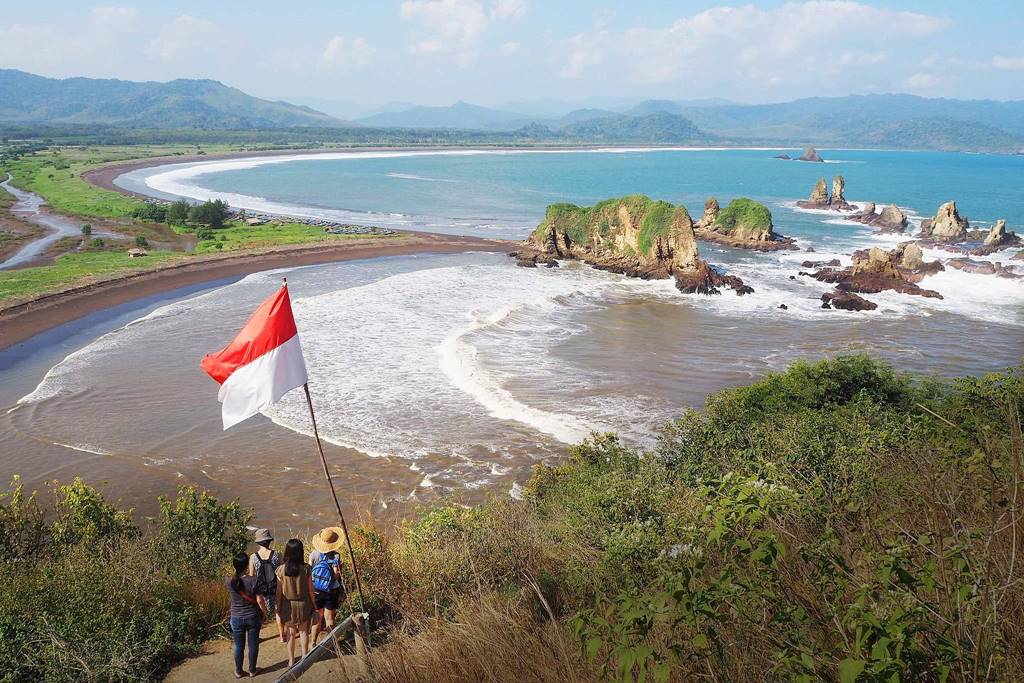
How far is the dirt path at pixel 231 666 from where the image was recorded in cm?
734

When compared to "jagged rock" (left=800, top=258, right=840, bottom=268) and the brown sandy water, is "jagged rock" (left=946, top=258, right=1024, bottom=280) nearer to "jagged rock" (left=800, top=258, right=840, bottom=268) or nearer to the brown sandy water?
"jagged rock" (left=800, top=258, right=840, bottom=268)

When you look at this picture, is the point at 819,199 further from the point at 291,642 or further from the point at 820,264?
the point at 291,642

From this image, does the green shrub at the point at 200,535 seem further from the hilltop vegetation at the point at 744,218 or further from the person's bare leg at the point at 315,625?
the hilltop vegetation at the point at 744,218

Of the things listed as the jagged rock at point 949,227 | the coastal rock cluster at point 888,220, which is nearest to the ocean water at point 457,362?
the jagged rock at point 949,227

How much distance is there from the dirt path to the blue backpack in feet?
2.64

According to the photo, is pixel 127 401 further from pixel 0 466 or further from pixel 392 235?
pixel 392 235

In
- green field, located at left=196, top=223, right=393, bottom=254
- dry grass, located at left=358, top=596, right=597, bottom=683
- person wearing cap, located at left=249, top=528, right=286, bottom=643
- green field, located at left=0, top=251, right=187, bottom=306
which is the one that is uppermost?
dry grass, located at left=358, top=596, right=597, bottom=683

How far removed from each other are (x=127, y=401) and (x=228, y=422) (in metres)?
18.0

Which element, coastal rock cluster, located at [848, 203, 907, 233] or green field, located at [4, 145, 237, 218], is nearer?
coastal rock cluster, located at [848, 203, 907, 233]

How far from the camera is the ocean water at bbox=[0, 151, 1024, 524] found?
1809 centimetres

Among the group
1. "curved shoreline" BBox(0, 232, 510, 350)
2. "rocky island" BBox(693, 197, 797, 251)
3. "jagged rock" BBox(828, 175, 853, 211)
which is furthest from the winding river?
"jagged rock" BBox(828, 175, 853, 211)

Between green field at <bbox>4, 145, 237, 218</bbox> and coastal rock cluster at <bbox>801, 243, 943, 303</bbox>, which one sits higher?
green field at <bbox>4, 145, 237, 218</bbox>

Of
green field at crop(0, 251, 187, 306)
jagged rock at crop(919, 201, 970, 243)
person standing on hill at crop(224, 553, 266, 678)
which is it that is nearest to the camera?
person standing on hill at crop(224, 553, 266, 678)

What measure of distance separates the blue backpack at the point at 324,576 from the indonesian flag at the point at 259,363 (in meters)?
2.18
